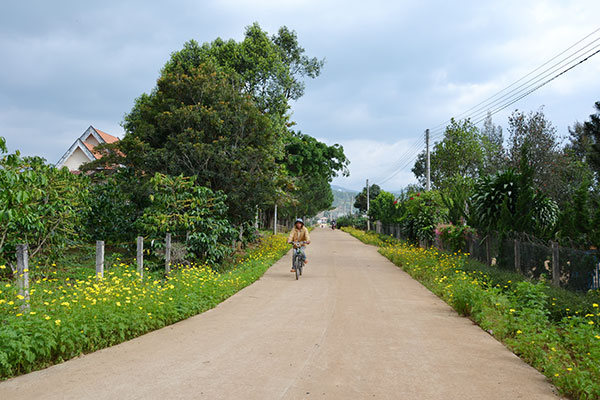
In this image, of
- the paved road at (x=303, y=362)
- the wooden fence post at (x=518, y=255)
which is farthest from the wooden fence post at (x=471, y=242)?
the paved road at (x=303, y=362)

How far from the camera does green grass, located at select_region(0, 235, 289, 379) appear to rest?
16.2 feet

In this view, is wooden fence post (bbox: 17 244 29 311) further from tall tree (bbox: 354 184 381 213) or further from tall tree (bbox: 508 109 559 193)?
tall tree (bbox: 354 184 381 213)

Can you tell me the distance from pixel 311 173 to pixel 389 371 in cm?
2992

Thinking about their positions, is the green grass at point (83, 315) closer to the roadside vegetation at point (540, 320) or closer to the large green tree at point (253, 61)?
the roadside vegetation at point (540, 320)

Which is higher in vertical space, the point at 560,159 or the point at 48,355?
the point at 560,159

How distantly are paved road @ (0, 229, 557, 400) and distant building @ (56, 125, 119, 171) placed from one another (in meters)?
21.4

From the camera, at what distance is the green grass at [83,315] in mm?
4926

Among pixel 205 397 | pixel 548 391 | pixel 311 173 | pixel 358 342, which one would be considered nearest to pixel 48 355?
pixel 205 397

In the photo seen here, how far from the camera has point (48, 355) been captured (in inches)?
201

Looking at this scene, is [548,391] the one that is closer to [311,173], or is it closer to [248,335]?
[248,335]

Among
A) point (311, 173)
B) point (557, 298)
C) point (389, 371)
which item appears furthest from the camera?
point (311, 173)

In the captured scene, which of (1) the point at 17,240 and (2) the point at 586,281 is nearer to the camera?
(2) the point at 586,281

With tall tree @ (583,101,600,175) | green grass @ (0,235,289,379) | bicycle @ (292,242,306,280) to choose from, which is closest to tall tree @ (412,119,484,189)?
tall tree @ (583,101,600,175)

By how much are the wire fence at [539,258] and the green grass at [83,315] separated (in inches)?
284
